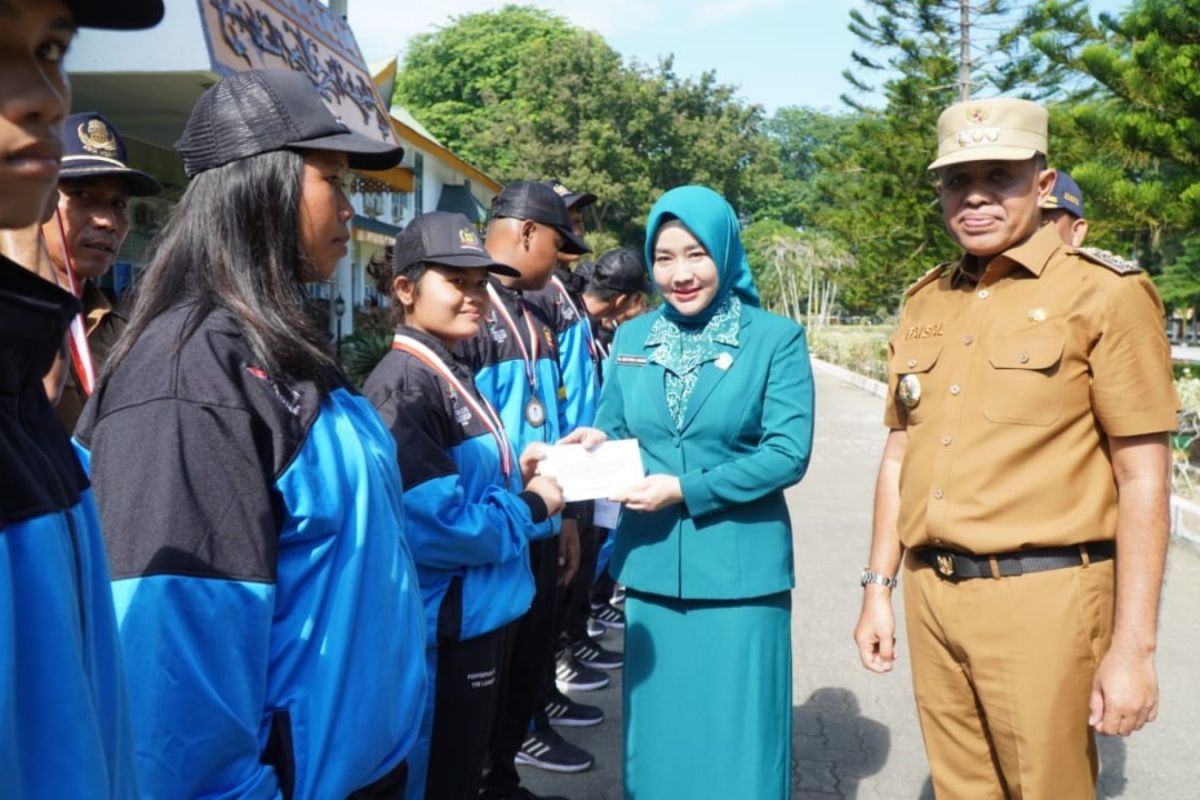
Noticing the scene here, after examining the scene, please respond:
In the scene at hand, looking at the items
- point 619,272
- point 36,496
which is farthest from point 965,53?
point 36,496

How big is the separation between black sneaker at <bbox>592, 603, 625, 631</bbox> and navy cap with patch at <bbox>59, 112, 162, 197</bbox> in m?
3.74

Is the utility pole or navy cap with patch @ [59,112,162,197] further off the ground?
the utility pole

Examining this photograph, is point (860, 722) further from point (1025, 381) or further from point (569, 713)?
point (1025, 381)

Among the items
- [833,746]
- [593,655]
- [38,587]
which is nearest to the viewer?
[38,587]

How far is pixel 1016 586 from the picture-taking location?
2480 mm

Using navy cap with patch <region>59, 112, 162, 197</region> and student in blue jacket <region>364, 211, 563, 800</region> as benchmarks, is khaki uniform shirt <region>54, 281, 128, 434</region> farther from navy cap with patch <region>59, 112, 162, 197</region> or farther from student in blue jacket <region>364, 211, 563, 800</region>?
student in blue jacket <region>364, 211, 563, 800</region>

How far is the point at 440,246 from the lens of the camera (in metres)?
2.99

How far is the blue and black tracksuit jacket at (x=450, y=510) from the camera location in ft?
8.25

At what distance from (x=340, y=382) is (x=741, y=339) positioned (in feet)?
5.21

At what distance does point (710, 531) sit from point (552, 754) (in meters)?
1.63

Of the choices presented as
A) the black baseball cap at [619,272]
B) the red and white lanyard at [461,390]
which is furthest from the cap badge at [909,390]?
the black baseball cap at [619,272]

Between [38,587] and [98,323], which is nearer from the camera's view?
[38,587]

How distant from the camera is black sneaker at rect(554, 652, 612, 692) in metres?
5.11

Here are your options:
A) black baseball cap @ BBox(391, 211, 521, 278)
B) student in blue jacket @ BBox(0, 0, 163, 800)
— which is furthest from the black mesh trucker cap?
black baseball cap @ BBox(391, 211, 521, 278)
